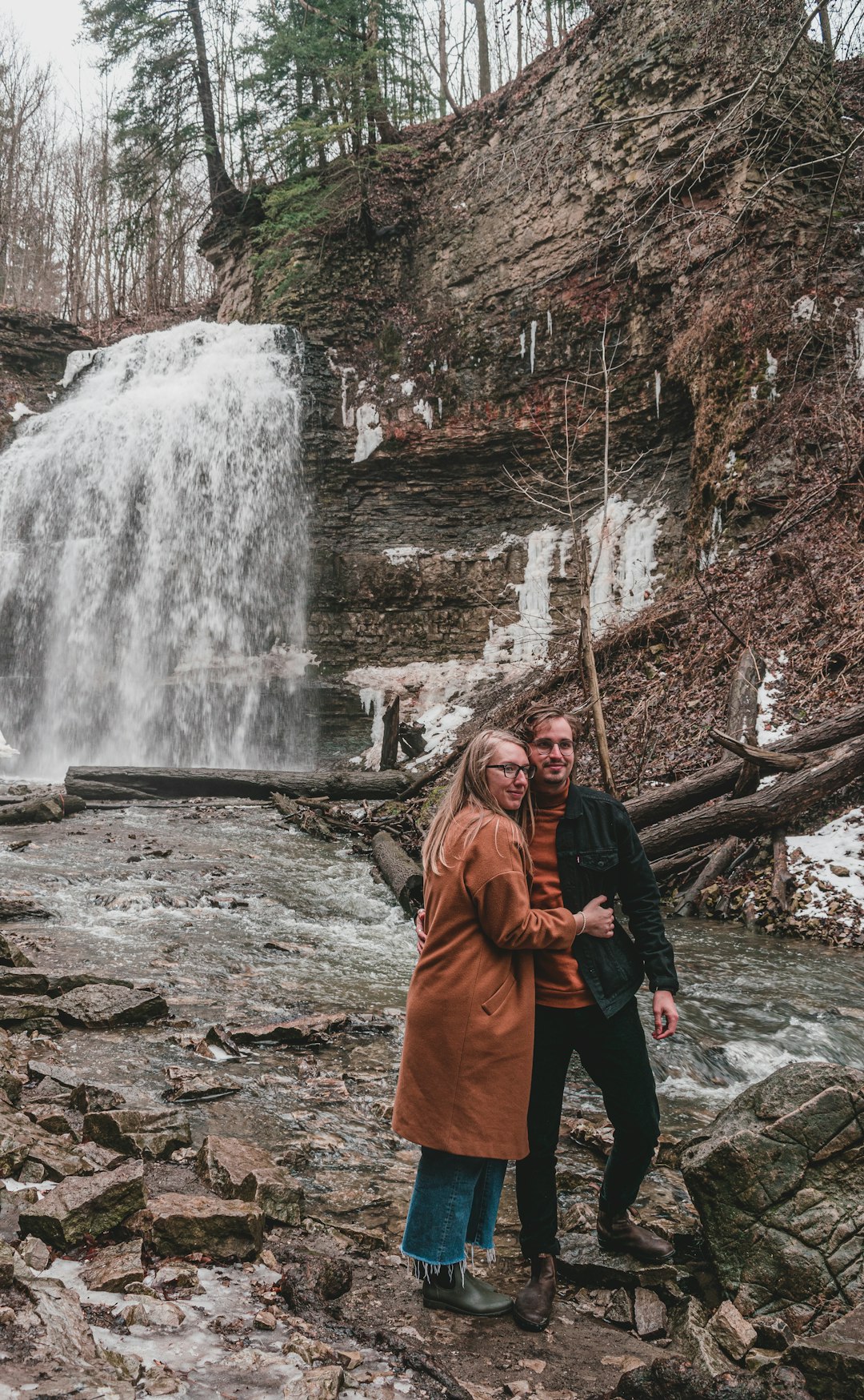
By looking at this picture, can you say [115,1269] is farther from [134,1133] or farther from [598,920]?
[598,920]

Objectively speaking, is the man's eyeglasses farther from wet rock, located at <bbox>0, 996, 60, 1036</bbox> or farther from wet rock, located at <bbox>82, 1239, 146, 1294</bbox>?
wet rock, located at <bbox>0, 996, 60, 1036</bbox>

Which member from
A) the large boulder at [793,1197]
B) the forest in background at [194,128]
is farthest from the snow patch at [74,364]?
the large boulder at [793,1197]

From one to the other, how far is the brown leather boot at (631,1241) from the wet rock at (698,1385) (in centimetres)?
71

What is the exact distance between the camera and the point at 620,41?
51.4ft

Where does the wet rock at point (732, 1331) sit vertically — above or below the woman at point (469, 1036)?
below

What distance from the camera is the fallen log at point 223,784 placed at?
38.5ft

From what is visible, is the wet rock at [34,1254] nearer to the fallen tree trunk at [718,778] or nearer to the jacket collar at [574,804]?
the jacket collar at [574,804]

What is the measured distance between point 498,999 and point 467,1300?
843 mm

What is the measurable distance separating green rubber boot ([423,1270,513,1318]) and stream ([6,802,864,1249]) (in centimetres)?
37

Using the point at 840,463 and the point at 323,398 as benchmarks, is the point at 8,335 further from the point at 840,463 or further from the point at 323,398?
the point at 840,463

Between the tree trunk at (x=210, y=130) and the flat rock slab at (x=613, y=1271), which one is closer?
the flat rock slab at (x=613, y=1271)

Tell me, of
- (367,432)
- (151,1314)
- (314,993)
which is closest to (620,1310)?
(151,1314)

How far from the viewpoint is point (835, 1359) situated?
6.45ft

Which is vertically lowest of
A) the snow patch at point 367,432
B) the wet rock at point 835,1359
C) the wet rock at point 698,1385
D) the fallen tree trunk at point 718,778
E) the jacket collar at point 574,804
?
the wet rock at point 698,1385
